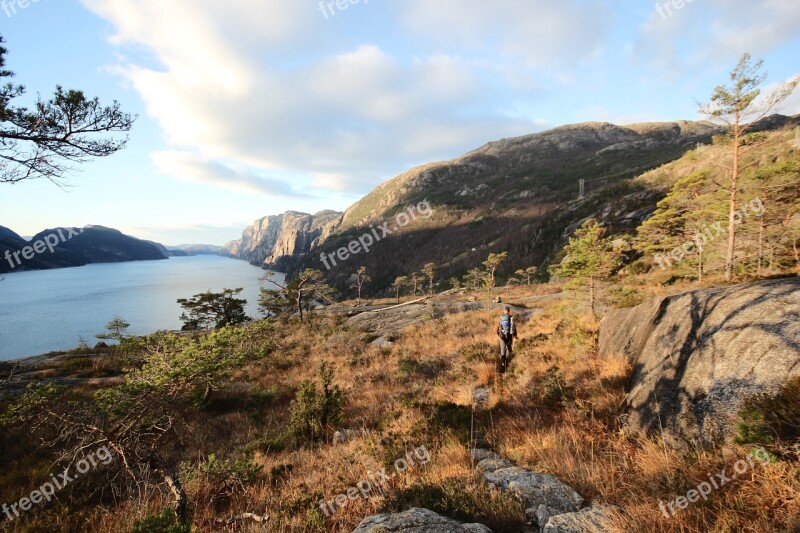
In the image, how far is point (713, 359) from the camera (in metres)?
4.07

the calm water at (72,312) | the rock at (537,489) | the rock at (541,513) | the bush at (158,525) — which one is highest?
the rock at (541,513)

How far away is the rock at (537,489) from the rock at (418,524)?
771mm

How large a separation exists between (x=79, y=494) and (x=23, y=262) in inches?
10227

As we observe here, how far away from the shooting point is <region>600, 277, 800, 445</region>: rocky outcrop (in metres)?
3.46

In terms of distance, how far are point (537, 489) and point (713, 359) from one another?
2.93 m

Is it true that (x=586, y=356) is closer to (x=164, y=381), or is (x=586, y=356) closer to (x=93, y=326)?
(x=164, y=381)

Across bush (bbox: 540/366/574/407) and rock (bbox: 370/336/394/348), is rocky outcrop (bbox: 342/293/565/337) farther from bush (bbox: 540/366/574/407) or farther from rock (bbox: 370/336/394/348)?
bush (bbox: 540/366/574/407)

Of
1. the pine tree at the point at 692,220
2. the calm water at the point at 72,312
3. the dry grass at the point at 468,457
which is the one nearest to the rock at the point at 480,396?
the dry grass at the point at 468,457

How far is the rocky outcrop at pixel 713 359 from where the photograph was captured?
346 centimetres

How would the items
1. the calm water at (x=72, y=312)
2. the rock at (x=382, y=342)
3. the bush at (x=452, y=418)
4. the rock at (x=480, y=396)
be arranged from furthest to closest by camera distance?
the calm water at (x=72, y=312) → the rock at (x=382, y=342) → the rock at (x=480, y=396) → the bush at (x=452, y=418)

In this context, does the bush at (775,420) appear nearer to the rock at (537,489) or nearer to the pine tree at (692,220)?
the rock at (537,489)

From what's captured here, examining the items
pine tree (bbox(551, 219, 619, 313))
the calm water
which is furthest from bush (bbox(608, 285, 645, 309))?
the calm water

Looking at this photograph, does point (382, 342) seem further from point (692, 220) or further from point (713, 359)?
point (692, 220)

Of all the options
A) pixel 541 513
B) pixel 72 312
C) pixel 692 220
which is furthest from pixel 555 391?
pixel 72 312
